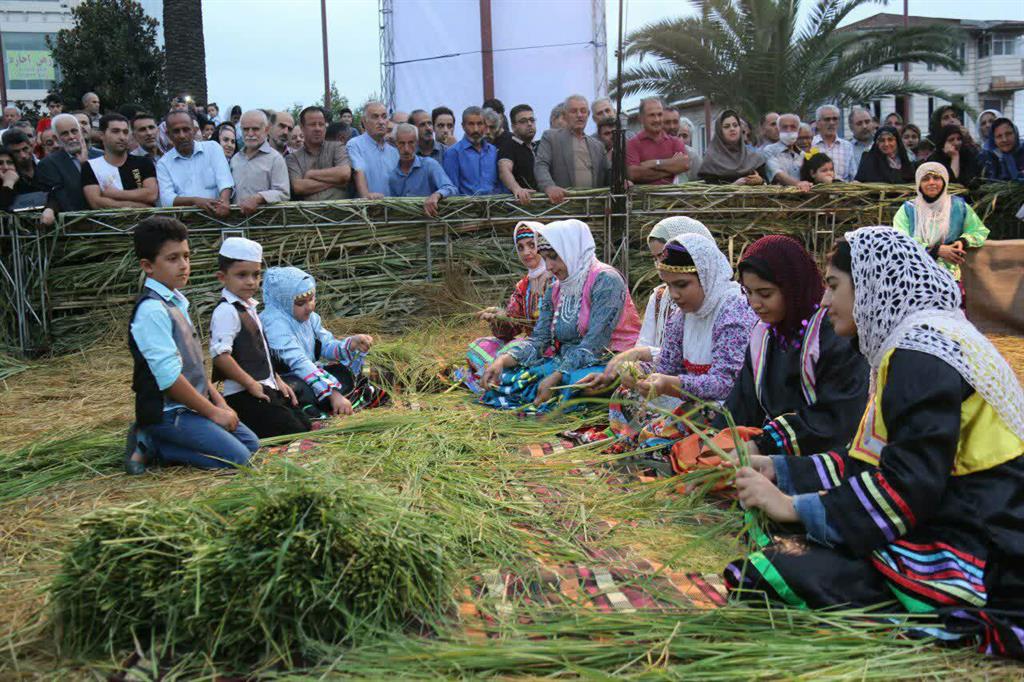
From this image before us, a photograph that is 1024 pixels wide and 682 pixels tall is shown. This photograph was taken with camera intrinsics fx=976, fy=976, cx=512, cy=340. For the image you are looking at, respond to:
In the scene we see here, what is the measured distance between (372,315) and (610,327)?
2.78 m

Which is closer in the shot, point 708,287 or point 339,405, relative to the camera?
point 708,287

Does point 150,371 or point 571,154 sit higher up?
point 571,154

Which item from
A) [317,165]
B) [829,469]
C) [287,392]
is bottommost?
[287,392]

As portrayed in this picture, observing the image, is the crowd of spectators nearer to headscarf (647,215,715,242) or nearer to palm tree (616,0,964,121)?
headscarf (647,215,715,242)

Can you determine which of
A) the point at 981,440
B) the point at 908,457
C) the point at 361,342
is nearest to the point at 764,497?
the point at 908,457

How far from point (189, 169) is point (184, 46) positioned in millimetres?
5177

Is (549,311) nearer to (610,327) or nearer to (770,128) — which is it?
(610,327)

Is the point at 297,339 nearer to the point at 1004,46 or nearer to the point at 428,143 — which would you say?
the point at 428,143

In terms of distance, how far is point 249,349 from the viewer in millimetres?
5105

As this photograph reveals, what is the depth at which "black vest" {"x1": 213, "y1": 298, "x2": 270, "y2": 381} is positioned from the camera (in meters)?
5.04

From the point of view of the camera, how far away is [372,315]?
25.2ft

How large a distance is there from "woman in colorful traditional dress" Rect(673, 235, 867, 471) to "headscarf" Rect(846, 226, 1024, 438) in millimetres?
658

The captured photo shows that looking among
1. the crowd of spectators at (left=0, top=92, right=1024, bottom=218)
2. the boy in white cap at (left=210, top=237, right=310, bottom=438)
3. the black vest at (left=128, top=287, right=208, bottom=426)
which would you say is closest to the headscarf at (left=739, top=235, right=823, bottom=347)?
the black vest at (left=128, top=287, right=208, bottom=426)

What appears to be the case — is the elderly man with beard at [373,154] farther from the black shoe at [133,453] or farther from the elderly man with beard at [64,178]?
the black shoe at [133,453]
